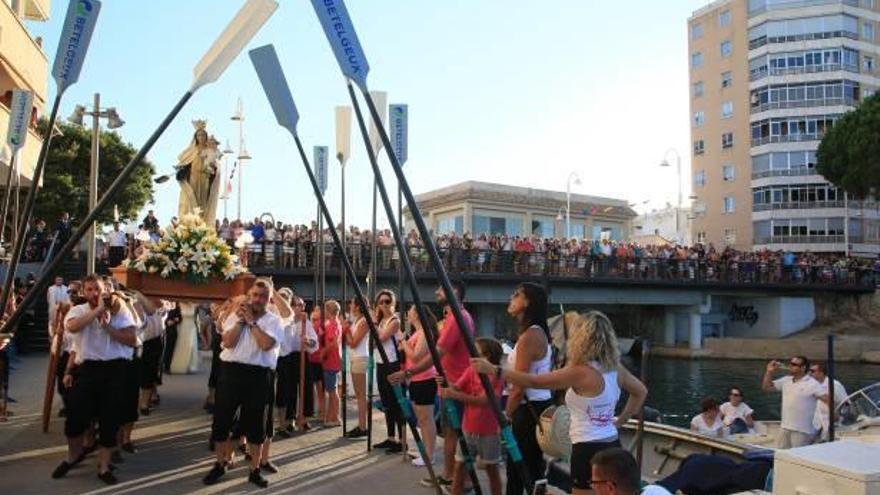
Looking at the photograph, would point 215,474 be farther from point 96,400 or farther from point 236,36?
point 236,36

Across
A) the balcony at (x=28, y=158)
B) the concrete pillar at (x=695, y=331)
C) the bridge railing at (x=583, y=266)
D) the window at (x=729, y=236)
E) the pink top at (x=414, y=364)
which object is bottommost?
the concrete pillar at (x=695, y=331)

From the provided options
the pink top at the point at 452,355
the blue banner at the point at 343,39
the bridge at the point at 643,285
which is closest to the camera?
the blue banner at the point at 343,39

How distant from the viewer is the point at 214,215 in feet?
40.4

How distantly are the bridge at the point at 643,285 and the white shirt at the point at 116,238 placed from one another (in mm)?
5419

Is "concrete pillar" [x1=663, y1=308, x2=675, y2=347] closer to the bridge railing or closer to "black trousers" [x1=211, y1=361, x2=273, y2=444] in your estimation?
the bridge railing

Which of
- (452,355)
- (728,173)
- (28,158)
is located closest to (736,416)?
(452,355)

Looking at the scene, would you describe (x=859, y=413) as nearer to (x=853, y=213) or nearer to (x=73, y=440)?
(x=73, y=440)

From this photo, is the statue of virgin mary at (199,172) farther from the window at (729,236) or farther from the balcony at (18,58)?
the window at (729,236)

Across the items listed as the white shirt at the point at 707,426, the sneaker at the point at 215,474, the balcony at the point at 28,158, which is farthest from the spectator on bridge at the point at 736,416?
the balcony at the point at 28,158

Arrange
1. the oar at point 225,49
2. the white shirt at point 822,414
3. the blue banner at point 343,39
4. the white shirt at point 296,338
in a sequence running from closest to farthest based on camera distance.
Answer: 1. the blue banner at point 343,39
2. the oar at point 225,49
3. the white shirt at point 296,338
4. the white shirt at point 822,414

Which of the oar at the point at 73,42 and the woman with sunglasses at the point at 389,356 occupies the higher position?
the oar at the point at 73,42

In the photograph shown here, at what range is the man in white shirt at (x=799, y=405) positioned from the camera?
1087 centimetres

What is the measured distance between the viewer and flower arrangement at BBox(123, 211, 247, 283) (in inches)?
342

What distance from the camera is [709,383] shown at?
33312mm
